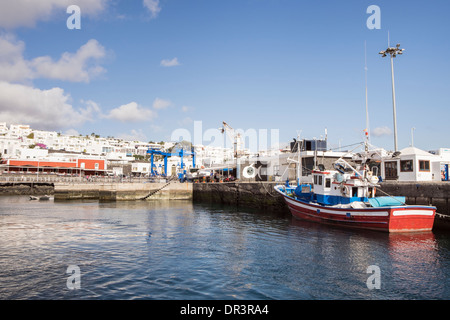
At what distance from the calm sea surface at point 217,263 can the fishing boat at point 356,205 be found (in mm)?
1056

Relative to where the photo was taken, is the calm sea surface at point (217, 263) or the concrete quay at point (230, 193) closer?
the calm sea surface at point (217, 263)

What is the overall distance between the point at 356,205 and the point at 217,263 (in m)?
14.2

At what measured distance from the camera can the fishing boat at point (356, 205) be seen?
→ 20.7m

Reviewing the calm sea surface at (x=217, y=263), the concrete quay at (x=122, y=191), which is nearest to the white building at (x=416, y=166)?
the calm sea surface at (x=217, y=263)

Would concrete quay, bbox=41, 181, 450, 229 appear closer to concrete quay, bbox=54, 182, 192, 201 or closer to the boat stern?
concrete quay, bbox=54, 182, 192, 201

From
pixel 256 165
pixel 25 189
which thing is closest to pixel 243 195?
pixel 256 165

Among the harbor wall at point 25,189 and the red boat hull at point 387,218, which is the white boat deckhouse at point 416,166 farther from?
the harbor wall at point 25,189

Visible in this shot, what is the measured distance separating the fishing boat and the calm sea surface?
1.06 meters

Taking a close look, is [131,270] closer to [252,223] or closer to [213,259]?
[213,259]

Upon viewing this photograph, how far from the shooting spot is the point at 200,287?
34.6 ft

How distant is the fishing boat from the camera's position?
20.7m
